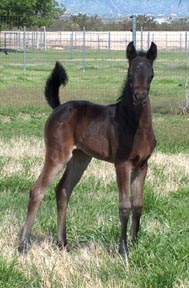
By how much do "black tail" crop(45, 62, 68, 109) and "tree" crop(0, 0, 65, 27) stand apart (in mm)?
44889

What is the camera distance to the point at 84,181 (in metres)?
10.2

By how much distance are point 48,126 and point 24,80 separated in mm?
23846

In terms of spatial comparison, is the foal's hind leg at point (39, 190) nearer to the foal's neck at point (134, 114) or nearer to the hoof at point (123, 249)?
the foal's neck at point (134, 114)

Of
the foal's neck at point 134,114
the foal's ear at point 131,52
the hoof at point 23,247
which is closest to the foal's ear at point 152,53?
the foal's ear at point 131,52

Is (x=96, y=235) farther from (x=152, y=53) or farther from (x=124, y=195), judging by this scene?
(x=152, y=53)

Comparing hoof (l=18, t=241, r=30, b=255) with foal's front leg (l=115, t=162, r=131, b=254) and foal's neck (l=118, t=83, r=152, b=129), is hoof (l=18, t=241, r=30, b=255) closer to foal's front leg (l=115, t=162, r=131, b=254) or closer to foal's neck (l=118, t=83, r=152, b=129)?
foal's front leg (l=115, t=162, r=131, b=254)

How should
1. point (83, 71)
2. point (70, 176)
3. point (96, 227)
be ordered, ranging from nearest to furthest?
point (96, 227) < point (70, 176) < point (83, 71)

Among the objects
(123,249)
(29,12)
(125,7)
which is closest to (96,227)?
(123,249)

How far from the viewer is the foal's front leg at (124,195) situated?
22.1 ft

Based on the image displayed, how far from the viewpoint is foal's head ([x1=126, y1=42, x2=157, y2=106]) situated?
6327 mm

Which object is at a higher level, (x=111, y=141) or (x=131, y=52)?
(x=131, y=52)

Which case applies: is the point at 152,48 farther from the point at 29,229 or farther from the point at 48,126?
the point at 29,229

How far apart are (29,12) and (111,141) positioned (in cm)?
5617

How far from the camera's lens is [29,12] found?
6178 cm
